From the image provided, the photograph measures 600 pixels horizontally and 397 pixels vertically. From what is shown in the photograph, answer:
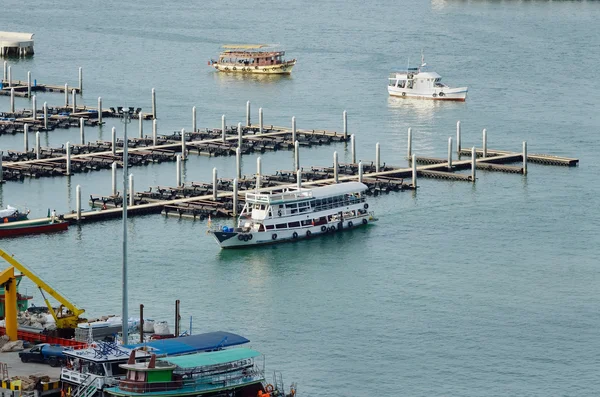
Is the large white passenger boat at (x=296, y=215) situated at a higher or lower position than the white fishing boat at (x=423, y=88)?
lower

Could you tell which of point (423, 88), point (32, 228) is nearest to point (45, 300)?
point (32, 228)

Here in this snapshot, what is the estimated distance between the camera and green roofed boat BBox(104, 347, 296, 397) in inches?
2066

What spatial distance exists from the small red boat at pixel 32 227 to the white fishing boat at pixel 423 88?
66.2m

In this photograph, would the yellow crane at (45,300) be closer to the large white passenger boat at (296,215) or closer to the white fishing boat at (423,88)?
the large white passenger boat at (296,215)

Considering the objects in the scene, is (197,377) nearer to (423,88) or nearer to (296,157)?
(296,157)

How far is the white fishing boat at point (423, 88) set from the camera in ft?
491

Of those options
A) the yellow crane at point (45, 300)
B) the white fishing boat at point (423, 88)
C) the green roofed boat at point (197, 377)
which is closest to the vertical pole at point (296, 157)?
the yellow crane at point (45, 300)

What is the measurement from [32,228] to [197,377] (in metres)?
37.6

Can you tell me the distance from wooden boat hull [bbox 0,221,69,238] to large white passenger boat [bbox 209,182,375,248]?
9.20m

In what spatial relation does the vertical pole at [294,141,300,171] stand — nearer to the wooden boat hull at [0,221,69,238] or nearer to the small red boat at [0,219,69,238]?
the wooden boat hull at [0,221,69,238]

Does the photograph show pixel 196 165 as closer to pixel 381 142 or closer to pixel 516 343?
pixel 381 142

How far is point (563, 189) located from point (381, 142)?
21220mm

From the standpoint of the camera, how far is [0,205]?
9656 cm

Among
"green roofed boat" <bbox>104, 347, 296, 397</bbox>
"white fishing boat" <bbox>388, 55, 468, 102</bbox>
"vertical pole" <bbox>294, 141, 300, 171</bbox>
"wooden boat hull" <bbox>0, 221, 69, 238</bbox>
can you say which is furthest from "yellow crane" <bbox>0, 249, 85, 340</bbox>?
"white fishing boat" <bbox>388, 55, 468, 102</bbox>
